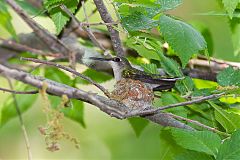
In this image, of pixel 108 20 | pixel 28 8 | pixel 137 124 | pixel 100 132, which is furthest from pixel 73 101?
pixel 100 132

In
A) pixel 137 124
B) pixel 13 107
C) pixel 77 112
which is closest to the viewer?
pixel 137 124

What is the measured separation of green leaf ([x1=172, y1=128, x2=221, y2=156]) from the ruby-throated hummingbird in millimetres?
168

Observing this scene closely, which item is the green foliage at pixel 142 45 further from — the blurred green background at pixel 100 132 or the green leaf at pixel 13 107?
the blurred green background at pixel 100 132

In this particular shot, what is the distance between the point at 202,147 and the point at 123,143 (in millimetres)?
1848

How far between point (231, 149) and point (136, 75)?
0.89 feet

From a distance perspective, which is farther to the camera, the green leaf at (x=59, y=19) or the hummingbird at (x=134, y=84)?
the green leaf at (x=59, y=19)

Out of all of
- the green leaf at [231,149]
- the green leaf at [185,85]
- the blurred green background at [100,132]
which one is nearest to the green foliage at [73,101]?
the green leaf at [185,85]

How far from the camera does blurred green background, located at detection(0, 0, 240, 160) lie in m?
2.48

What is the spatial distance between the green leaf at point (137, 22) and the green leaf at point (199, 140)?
201 mm

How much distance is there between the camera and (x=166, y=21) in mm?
990

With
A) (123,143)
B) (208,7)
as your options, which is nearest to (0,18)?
(208,7)

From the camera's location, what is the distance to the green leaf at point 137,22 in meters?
0.96

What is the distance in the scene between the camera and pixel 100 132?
3.12 m

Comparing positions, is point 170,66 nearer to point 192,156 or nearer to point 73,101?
point 192,156
